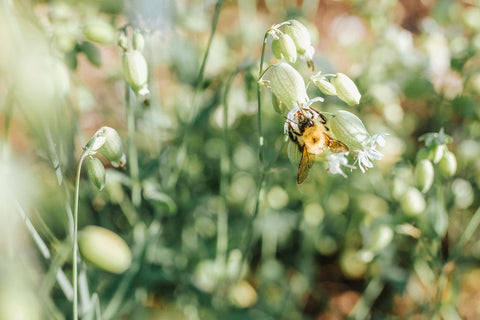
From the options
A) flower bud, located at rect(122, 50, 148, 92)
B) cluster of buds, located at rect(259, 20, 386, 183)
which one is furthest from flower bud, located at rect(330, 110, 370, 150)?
flower bud, located at rect(122, 50, 148, 92)

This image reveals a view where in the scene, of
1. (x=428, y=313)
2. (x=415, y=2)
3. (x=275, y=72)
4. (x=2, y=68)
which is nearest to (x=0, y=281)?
(x=2, y=68)

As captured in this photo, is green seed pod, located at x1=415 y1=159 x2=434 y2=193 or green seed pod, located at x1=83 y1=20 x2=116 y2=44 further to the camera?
green seed pod, located at x1=83 y1=20 x2=116 y2=44

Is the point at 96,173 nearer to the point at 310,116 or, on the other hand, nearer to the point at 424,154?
the point at 310,116

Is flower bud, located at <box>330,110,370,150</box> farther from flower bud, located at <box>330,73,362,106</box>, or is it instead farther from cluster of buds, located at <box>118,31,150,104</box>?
cluster of buds, located at <box>118,31,150,104</box>

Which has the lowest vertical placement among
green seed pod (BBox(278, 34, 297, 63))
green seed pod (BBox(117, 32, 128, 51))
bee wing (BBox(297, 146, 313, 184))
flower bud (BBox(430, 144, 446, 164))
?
flower bud (BBox(430, 144, 446, 164))

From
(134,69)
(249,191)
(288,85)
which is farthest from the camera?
(249,191)

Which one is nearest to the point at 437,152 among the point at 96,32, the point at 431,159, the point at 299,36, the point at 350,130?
the point at 431,159

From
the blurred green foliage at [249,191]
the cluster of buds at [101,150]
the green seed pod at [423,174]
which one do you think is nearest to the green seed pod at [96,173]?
the cluster of buds at [101,150]
